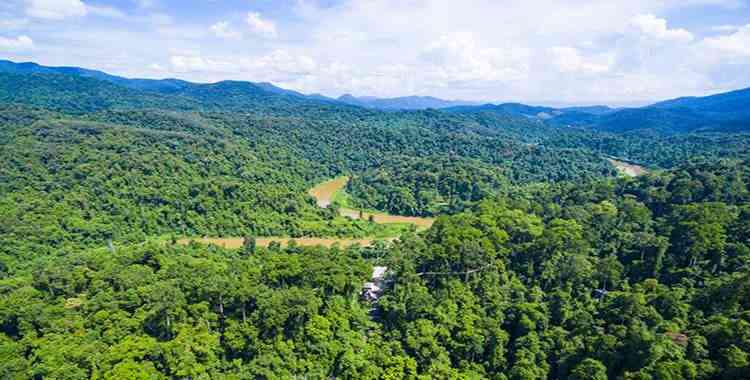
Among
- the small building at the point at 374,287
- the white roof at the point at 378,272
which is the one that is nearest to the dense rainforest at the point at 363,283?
the small building at the point at 374,287

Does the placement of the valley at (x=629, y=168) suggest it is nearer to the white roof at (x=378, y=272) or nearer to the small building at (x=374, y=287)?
the white roof at (x=378, y=272)

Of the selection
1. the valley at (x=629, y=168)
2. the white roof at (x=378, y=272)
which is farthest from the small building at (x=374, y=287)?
the valley at (x=629, y=168)

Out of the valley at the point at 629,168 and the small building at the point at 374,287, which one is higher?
the valley at the point at 629,168

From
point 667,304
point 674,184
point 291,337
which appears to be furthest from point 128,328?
point 674,184

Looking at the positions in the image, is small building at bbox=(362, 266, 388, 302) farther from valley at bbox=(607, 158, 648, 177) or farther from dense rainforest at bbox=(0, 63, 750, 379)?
valley at bbox=(607, 158, 648, 177)

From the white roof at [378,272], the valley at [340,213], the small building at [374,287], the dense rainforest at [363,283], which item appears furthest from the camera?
the valley at [340,213]

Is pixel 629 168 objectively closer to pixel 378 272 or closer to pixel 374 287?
Result: pixel 378 272

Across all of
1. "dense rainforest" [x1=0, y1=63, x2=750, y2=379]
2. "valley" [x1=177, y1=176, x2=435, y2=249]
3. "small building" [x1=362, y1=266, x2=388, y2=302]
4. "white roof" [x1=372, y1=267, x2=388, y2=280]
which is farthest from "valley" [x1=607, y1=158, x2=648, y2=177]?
"small building" [x1=362, y1=266, x2=388, y2=302]

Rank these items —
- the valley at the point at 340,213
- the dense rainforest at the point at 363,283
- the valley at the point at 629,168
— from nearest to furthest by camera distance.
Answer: the dense rainforest at the point at 363,283
the valley at the point at 340,213
the valley at the point at 629,168

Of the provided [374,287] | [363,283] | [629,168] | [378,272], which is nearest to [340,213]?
[378,272]

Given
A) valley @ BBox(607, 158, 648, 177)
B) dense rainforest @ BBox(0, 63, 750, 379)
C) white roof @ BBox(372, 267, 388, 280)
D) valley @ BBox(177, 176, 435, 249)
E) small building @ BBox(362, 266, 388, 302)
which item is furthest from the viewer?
valley @ BBox(607, 158, 648, 177)

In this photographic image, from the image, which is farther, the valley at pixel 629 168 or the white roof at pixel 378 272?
the valley at pixel 629 168

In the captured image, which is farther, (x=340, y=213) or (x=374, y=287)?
(x=340, y=213)
